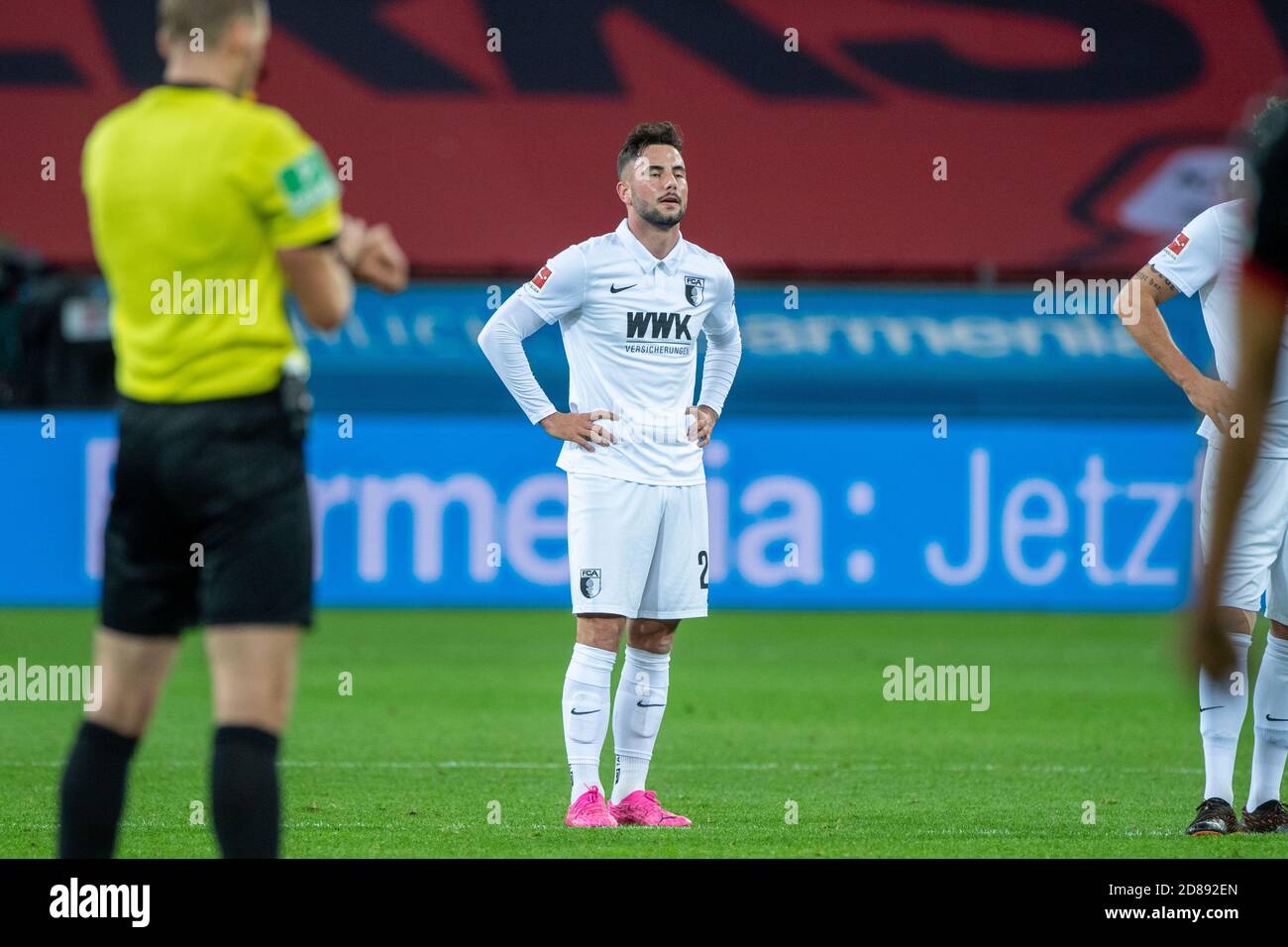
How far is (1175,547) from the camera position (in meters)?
13.4

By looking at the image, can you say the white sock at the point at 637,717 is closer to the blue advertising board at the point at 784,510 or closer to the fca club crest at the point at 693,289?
the fca club crest at the point at 693,289

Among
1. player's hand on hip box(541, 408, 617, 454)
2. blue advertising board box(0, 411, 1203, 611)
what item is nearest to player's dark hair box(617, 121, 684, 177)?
player's hand on hip box(541, 408, 617, 454)

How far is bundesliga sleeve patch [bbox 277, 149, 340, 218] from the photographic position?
150 inches

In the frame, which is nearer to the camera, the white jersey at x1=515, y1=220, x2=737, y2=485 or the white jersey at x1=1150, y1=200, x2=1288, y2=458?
the white jersey at x1=1150, y1=200, x2=1288, y2=458

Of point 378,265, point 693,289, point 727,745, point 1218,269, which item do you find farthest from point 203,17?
point 727,745

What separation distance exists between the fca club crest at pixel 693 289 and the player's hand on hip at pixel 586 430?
507 millimetres

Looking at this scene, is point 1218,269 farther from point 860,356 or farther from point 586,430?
point 860,356

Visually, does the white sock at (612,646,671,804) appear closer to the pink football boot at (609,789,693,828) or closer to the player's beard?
the pink football boot at (609,789,693,828)

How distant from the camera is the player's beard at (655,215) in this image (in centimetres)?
666

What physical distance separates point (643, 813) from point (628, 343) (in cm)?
155

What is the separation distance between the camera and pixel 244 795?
3.87 metres

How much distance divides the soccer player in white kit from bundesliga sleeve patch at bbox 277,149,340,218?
109 inches
